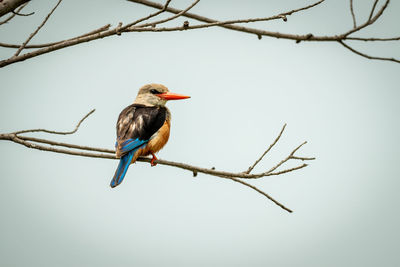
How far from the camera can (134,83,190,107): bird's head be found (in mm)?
5133

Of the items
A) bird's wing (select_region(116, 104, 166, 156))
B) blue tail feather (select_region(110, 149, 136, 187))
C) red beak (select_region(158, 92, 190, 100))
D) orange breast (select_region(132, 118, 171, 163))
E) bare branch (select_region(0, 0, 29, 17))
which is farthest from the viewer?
red beak (select_region(158, 92, 190, 100))

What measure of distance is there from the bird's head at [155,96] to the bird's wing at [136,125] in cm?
23

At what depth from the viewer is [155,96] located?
17.0 feet

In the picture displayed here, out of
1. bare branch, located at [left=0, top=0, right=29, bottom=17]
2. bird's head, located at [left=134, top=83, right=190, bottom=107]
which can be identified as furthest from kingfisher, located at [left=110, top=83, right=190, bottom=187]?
bare branch, located at [left=0, top=0, right=29, bottom=17]

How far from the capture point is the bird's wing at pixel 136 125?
160 inches

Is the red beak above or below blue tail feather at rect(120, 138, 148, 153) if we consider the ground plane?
above

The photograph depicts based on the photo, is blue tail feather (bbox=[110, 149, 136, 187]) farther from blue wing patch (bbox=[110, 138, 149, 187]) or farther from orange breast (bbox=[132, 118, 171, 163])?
orange breast (bbox=[132, 118, 171, 163])

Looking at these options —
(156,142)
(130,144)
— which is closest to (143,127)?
(156,142)

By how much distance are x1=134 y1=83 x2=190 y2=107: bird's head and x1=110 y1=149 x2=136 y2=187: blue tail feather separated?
119 centimetres

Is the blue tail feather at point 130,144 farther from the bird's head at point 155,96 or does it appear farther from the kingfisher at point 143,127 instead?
the bird's head at point 155,96

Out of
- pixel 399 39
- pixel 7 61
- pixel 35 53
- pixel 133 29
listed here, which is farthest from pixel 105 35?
pixel 399 39

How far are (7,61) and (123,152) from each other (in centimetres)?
164

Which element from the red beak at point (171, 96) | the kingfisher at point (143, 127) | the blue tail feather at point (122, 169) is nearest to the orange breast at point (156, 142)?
the kingfisher at point (143, 127)

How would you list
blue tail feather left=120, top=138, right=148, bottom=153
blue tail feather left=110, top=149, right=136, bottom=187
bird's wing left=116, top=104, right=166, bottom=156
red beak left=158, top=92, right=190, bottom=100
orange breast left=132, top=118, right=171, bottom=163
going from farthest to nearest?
red beak left=158, top=92, right=190, bottom=100
orange breast left=132, top=118, right=171, bottom=163
bird's wing left=116, top=104, right=166, bottom=156
blue tail feather left=120, top=138, right=148, bottom=153
blue tail feather left=110, top=149, right=136, bottom=187
